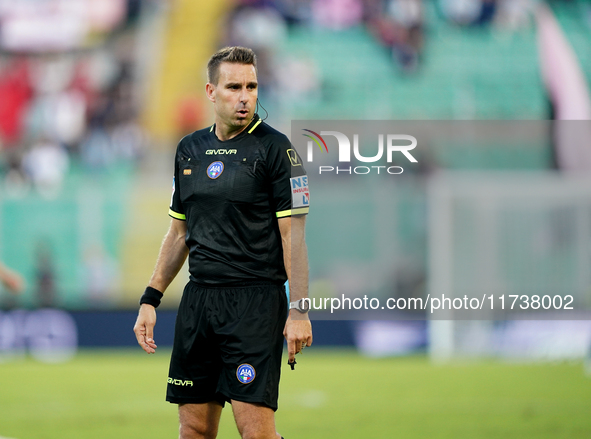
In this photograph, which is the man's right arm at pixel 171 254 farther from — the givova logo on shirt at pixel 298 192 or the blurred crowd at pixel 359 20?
the blurred crowd at pixel 359 20

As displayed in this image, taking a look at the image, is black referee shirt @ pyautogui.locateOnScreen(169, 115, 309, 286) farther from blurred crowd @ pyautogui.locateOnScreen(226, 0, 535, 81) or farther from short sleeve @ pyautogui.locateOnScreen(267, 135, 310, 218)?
blurred crowd @ pyautogui.locateOnScreen(226, 0, 535, 81)

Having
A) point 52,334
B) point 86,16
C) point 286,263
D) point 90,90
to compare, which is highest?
point 86,16

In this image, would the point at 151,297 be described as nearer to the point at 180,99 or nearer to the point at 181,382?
the point at 181,382

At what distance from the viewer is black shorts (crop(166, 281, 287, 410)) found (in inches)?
153

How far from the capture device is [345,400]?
368 inches

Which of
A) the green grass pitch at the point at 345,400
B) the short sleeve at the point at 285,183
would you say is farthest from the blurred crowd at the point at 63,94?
the short sleeve at the point at 285,183

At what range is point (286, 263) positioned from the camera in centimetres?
398

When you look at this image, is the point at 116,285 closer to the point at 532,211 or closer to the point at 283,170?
the point at 532,211

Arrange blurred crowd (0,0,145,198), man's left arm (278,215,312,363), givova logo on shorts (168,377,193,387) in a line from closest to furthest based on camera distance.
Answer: man's left arm (278,215,312,363) → givova logo on shorts (168,377,193,387) → blurred crowd (0,0,145,198)

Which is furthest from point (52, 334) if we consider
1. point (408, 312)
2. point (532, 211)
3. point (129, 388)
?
point (532, 211)

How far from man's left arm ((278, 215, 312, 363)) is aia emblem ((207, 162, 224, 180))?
36cm

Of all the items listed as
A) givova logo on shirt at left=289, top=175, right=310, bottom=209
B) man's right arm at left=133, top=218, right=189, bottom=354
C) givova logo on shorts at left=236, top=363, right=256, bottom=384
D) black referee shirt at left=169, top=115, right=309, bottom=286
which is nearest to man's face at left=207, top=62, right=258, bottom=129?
black referee shirt at left=169, top=115, right=309, bottom=286

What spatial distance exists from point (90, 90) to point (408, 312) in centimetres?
844

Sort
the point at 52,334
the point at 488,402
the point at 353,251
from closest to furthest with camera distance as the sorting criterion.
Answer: the point at 488,402 → the point at 52,334 → the point at 353,251
